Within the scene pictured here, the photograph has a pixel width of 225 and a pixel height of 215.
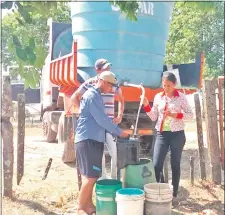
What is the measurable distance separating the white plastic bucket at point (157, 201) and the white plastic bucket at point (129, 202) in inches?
3.9

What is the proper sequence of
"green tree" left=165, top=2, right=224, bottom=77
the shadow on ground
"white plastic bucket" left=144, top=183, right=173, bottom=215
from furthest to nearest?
"green tree" left=165, top=2, right=224, bottom=77 < the shadow on ground < "white plastic bucket" left=144, top=183, right=173, bottom=215

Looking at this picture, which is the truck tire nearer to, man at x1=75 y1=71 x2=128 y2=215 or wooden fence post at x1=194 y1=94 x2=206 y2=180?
wooden fence post at x1=194 y1=94 x2=206 y2=180

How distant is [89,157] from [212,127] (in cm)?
216

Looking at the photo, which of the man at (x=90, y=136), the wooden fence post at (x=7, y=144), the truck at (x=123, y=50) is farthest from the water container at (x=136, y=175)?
the truck at (x=123, y=50)

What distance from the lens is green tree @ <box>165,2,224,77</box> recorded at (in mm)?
18031

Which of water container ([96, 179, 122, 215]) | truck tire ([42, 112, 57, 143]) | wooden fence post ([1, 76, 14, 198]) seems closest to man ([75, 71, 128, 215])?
water container ([96, 179, 122, 215])

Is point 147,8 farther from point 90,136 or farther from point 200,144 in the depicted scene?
point 90,136

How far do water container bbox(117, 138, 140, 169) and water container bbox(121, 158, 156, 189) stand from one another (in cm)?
6

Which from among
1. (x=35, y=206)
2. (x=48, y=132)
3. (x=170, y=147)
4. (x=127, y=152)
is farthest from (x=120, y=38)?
(x=48, y=132)

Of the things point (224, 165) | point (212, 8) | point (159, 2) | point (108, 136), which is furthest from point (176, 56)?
point (212, 8)

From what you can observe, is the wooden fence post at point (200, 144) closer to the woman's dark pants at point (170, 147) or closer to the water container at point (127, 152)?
the woman's dark pants at point (170, 147)

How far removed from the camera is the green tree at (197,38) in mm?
18031

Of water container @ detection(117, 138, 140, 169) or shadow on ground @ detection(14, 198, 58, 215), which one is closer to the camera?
water container @ detection(117, 138, 140, 169)

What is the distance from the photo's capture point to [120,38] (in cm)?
576
